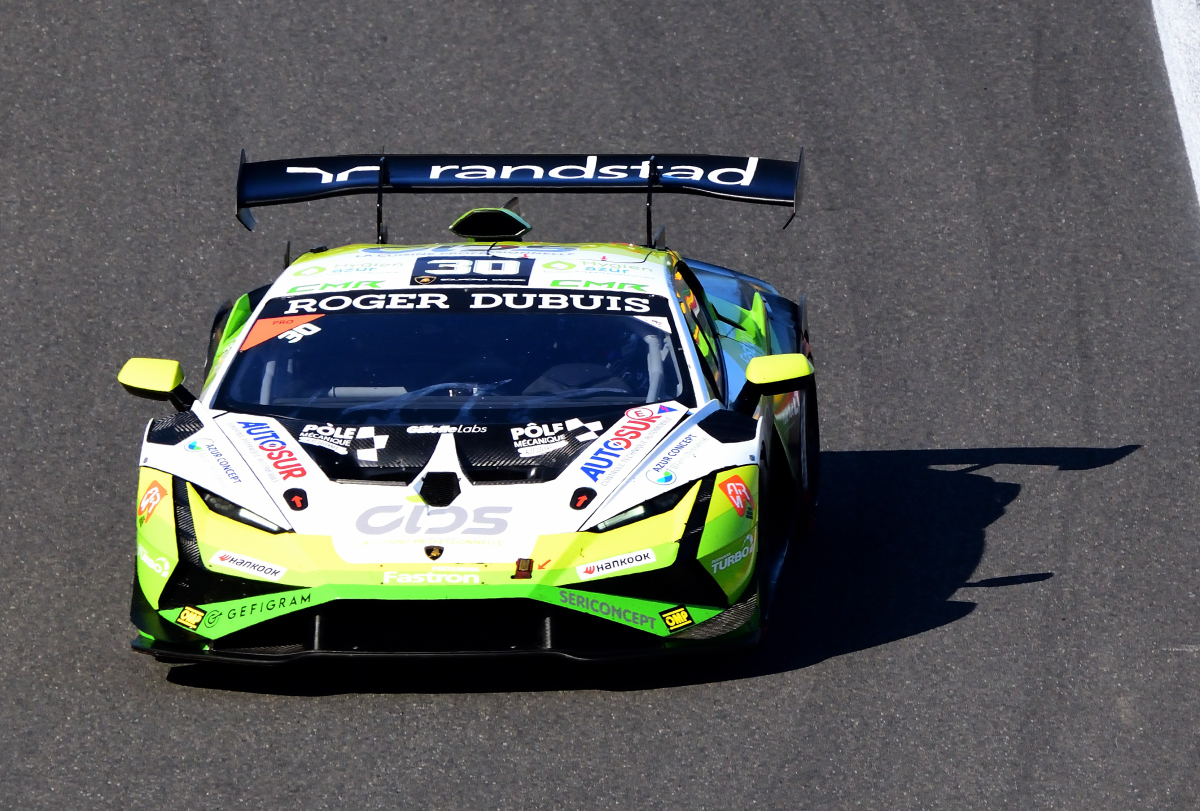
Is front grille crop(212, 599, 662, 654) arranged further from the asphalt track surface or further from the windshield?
the windshield

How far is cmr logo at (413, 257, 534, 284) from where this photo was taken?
26.7 ft

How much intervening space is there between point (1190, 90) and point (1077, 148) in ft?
3.69

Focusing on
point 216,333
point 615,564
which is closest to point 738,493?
point 615,564

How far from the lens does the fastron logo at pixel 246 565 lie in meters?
6.45

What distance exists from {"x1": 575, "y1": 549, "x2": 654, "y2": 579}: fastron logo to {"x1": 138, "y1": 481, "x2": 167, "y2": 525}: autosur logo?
1.47 metres

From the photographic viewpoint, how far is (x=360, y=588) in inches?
250

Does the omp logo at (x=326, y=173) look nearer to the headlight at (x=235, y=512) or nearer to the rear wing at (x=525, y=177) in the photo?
the rear wing at (x=525, y=177)

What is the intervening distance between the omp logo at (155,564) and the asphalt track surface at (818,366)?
398 millimetres

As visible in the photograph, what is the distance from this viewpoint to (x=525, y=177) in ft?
29.8

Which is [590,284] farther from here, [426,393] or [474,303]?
[426,393]

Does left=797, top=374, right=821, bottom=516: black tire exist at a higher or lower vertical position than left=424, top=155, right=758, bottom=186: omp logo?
lower

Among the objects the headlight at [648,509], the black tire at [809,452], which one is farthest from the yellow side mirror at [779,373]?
the black tire at [809,452]

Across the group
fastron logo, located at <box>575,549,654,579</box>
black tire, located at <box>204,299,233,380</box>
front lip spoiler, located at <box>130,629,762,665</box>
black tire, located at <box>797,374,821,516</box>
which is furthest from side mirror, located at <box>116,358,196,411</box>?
black tire, located at <box>797,374,821,516</box>

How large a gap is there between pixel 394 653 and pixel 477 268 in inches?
90.8
